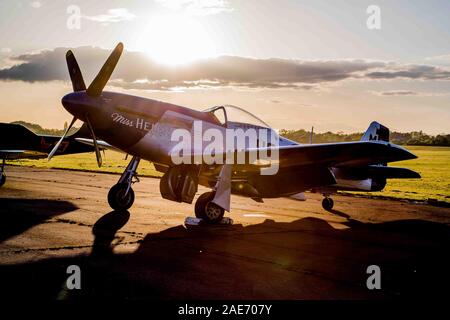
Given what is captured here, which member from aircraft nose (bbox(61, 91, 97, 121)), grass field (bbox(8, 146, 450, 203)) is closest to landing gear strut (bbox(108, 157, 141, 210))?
aircraft nose (bbox(61, 91, 97, 121))

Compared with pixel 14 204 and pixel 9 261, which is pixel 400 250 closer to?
pixel 9 261

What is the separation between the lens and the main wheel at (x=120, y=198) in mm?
10531

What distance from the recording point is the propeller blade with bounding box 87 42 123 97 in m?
9.41

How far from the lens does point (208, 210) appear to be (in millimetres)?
9695

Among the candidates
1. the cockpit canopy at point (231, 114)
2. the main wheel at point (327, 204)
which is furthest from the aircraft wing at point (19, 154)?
the main wheel at point (327, 204)

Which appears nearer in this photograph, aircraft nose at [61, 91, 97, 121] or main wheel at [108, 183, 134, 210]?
aircraft nose at [61, 91, 97, 121]

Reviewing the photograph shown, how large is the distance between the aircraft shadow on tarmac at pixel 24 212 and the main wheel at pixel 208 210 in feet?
10.6

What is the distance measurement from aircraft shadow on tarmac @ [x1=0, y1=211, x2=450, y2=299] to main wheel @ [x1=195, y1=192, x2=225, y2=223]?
0.47 meters

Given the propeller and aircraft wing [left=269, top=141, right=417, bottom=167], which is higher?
the propeller

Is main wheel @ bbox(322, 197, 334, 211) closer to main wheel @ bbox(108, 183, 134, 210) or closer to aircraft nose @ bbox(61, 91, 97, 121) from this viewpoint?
main wheel @ bbox(108, 183, 134, 210)

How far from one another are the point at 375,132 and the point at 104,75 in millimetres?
9208

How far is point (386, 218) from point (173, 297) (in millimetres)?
8489

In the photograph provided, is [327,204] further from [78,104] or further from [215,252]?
[78,104]

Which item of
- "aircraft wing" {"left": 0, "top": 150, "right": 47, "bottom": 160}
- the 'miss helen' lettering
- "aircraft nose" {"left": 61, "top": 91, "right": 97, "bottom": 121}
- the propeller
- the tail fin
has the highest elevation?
the propeller
